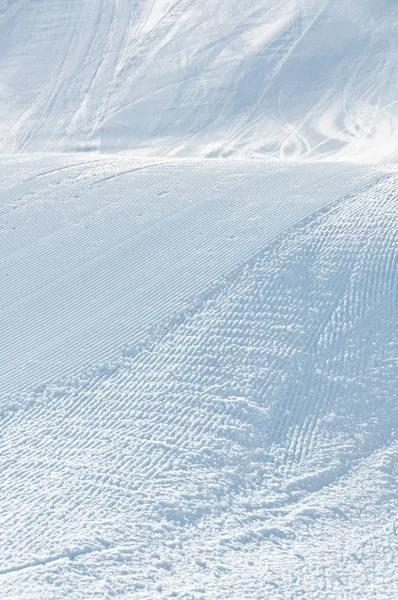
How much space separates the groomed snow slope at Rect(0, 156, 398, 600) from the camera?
11.2ft

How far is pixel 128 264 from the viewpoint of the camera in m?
5.38

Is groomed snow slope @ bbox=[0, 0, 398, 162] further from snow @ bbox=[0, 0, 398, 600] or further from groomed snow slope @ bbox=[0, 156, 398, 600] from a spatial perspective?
groomed snow slope @ bbox=[0, 156, 398, 600]

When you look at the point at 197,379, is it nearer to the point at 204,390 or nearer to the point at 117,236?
the point at 204,390

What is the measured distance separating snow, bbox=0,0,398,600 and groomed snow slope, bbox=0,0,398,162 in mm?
3036

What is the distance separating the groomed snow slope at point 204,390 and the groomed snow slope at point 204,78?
3612 millimetres

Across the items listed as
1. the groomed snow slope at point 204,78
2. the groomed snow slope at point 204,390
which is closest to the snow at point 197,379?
the groomed snow slope at point 204,390

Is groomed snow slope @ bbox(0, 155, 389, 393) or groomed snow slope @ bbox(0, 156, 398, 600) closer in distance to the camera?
groomed snow slope @ bbox(0, 156, 398, 600)

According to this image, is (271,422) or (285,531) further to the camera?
(271,422)

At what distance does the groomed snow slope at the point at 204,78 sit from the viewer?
9.79 metres

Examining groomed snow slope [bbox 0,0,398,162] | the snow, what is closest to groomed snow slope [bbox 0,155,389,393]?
the snow

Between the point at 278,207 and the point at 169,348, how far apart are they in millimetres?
1759

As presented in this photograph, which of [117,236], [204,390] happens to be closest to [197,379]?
[204,390]

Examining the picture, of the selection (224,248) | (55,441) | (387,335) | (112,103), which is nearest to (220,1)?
(112,103)

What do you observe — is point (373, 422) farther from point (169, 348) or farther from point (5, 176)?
point (5, 176)
